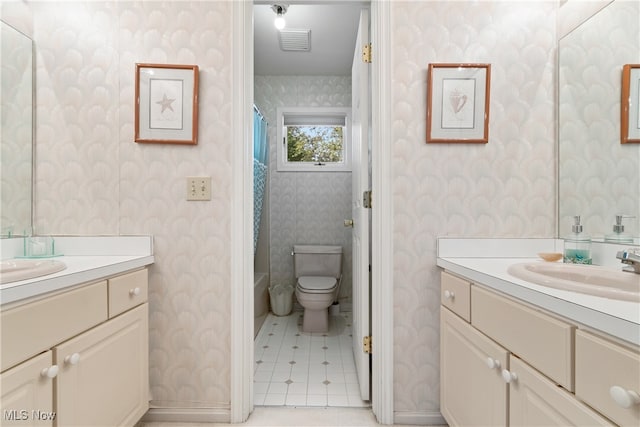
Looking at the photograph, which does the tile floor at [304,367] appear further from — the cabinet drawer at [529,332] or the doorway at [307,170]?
the cabinet drawer at [529,332]

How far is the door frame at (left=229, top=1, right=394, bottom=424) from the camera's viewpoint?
59.7 inches

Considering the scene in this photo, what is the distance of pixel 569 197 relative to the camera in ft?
4.72

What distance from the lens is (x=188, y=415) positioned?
5.06ft

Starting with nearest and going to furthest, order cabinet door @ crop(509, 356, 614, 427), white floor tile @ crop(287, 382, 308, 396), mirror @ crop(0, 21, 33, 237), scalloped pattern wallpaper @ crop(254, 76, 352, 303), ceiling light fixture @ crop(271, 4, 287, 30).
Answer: cabinet door @ crop(509, 356, 614, 427) < mirror @ crop(0, 21, 33, 237) < white floor tile @ crop(287, 382, 308, 396) < ceiling light fixture @ crop(271, 4, 287, 30) < scalloped pattern wallpaper @ crop(254, 76, 352, 303)

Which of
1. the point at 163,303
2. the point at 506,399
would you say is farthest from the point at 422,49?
the point at 163,303

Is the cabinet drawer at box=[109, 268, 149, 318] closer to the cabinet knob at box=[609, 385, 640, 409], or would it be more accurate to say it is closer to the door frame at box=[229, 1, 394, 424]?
the door frame at box=[229, 1, 394, 424]

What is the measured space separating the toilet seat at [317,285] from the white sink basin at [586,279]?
160cm

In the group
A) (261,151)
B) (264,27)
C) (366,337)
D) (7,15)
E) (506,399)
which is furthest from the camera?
(261,151)

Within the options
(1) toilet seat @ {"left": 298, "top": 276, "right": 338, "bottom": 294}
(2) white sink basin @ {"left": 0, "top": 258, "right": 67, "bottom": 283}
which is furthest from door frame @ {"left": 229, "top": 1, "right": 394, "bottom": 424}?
(1) toilet seat @ {"left": 298, "top": 276, "right": 338, "bottom": 294}

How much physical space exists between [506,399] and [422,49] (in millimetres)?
1431

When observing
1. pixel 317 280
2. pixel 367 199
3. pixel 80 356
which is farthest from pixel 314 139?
pixel 80 356

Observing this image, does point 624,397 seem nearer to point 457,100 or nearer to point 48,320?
point 457,100

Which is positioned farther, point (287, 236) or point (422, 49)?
point (287, 236)

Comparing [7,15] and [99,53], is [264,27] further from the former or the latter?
[7,15]
